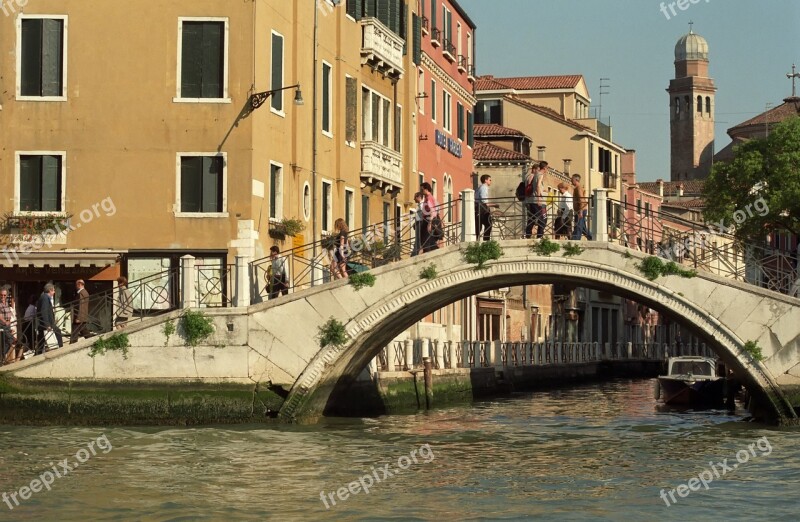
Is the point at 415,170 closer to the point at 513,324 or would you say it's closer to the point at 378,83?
the point at 378,83

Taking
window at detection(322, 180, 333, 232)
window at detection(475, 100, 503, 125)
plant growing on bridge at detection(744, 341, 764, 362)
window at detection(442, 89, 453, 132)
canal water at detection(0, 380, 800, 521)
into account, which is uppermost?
window at detection(475, 100, 503, 125)

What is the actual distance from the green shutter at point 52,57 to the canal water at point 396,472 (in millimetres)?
6040

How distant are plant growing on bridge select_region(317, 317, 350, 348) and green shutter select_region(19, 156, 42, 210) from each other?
17.8ft

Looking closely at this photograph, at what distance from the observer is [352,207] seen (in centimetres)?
3119

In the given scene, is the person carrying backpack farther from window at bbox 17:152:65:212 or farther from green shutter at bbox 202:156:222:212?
window at bbox 17:152:65:212

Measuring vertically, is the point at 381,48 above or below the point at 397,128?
above

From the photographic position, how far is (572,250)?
23.4 meters

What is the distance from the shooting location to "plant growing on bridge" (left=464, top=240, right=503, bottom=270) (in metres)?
23.4

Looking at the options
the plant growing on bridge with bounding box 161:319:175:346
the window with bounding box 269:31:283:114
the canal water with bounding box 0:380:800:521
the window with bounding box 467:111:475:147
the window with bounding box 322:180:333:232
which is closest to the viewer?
the canal water with bounding box 0:380:800:521

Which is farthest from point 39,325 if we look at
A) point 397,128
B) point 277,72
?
point 397,128

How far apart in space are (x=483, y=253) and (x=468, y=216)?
58cm

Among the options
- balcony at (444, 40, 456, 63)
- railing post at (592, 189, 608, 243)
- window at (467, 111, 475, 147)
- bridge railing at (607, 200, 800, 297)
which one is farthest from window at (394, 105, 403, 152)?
railing post at (592, 189, 608, 243)

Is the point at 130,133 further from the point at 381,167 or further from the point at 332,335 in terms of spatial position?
the point at 381,167

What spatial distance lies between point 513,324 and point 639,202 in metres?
23.7
